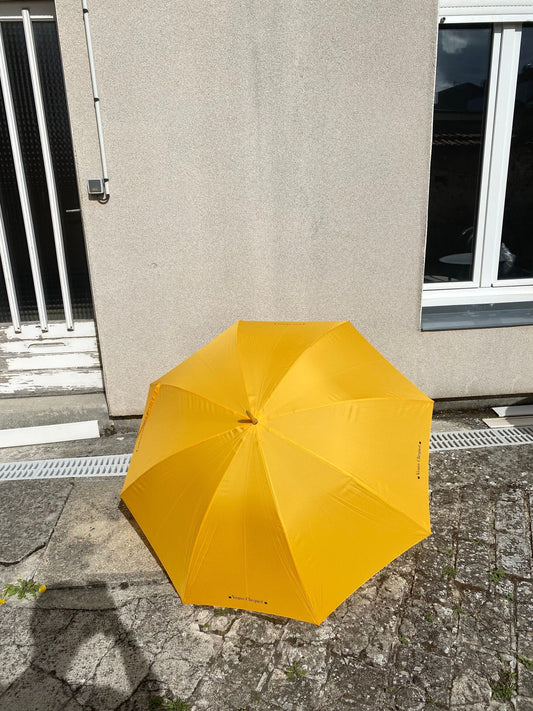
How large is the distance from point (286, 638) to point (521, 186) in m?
3.74

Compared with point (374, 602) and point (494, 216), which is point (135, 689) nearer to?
point (374, 602)

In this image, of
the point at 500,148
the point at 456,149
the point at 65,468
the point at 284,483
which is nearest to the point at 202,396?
the point at 284,483

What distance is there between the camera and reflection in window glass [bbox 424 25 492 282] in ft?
13.1

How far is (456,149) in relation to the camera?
13.8 feet

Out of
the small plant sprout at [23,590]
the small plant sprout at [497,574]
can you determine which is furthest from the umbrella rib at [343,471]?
the small plant sprout at [23,590]

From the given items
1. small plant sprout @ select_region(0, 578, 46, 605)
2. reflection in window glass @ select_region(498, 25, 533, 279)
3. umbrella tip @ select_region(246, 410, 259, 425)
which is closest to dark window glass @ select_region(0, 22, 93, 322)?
small plant sprout @ select_region(0, 578, 46, 605)

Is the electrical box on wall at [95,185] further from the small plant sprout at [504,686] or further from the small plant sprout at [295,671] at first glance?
the small plant sprout at [504,686]

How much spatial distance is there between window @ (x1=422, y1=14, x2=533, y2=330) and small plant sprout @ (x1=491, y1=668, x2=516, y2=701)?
2.52 meters

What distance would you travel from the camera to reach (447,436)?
4.24 m

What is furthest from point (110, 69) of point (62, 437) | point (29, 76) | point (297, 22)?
point (62, 437)

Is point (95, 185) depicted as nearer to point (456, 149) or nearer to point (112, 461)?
point (112, 461)

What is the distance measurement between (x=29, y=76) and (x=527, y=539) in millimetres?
4486

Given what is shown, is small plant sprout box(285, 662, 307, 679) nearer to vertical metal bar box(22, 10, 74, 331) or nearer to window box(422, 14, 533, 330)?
window box(422, 14, 533, 330)

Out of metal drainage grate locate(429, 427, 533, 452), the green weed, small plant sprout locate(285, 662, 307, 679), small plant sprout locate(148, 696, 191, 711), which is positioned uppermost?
metal drainage grate locate(429, 427, 533, 452)
